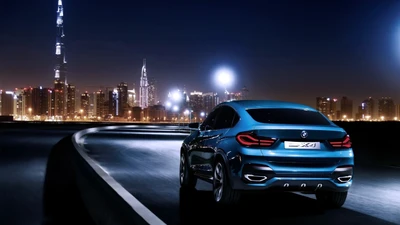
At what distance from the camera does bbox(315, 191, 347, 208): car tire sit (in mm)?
10883

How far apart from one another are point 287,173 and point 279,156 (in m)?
0.29

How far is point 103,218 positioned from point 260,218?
97.7 inches

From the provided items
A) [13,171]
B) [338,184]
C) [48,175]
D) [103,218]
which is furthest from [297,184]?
[13,171]

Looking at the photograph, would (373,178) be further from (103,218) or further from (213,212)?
(103,218)

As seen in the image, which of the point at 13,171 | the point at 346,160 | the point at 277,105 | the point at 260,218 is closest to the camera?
the point at 260,218

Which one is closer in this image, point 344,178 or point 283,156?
point 283,156

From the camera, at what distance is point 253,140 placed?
10125mm

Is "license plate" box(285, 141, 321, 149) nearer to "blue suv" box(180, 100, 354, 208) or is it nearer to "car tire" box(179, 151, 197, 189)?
"blue suv" box(180, 100, 354, 208)

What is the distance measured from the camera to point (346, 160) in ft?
34.3

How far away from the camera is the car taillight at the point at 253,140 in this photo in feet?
33.0

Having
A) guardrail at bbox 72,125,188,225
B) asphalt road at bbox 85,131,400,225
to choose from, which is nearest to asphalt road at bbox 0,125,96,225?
guardrail at bbox 72,125,188,225

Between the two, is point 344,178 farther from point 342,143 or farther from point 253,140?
point 253,140

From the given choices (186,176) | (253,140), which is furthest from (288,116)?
(186,176)

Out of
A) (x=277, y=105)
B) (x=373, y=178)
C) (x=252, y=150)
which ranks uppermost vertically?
(x=277, y=105)
